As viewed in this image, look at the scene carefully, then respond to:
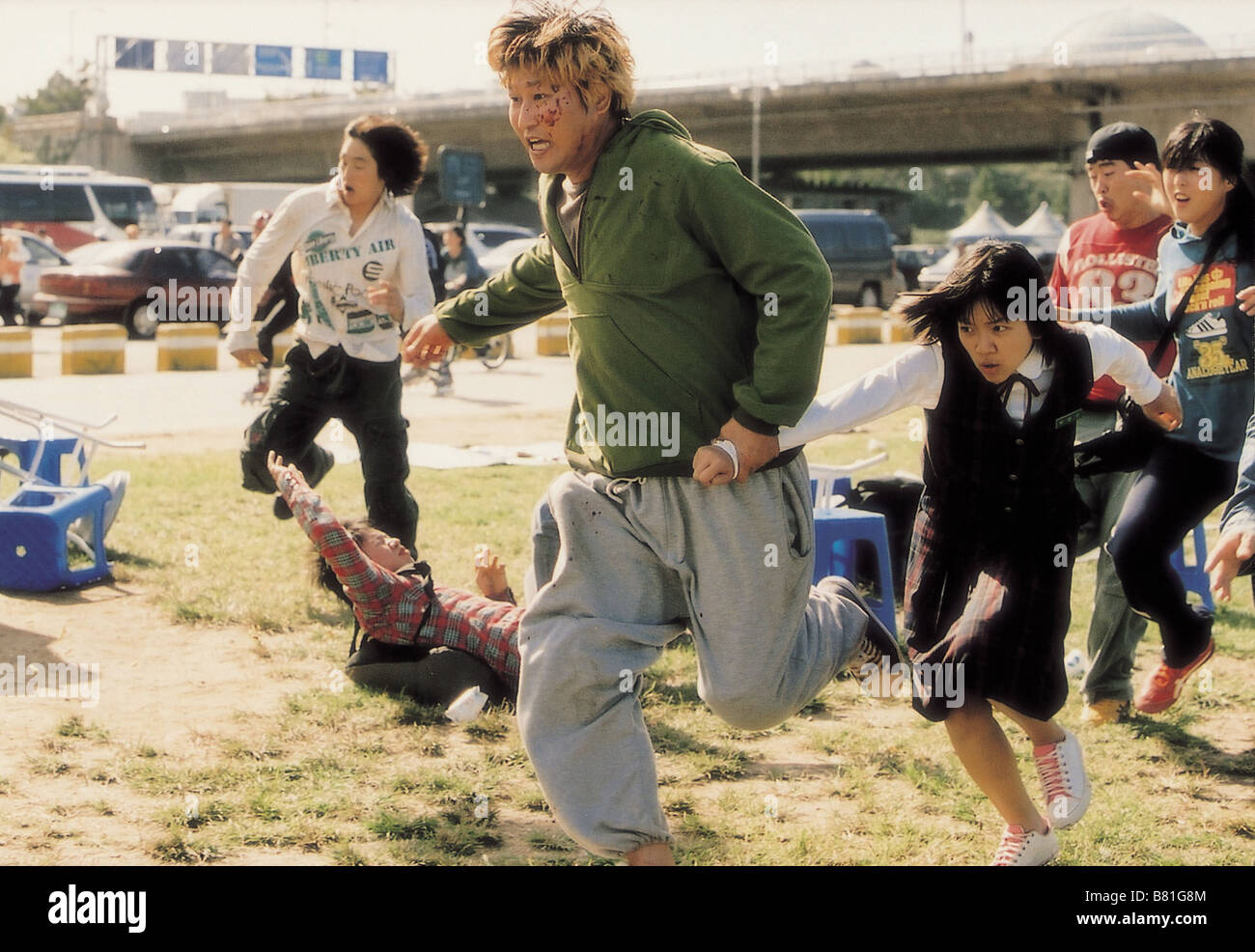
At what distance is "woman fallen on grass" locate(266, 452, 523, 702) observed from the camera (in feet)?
16.1

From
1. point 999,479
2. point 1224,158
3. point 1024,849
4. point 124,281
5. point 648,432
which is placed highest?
point 1224,158

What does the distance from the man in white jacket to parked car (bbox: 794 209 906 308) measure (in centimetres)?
2741

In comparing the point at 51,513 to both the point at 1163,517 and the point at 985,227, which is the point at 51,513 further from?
the point at 985,227

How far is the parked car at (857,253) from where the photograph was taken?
33.2 metres

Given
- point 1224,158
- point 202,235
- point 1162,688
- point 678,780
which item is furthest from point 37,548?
point 202,235

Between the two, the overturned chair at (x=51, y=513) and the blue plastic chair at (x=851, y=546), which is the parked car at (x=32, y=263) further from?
the blue plastic chair at (x=851, y=546)

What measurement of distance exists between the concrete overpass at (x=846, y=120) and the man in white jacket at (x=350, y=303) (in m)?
39.6

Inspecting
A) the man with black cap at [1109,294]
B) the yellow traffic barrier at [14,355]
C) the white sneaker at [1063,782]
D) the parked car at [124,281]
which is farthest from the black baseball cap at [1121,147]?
the parked car at [124,281]

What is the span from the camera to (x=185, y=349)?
1880 centimetres

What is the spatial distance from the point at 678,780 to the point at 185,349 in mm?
15639

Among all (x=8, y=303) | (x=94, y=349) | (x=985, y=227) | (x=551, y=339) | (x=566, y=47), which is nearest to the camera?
(x=566, y=47)

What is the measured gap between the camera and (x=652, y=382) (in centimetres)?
332

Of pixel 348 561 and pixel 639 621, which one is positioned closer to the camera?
pixel 639 621
